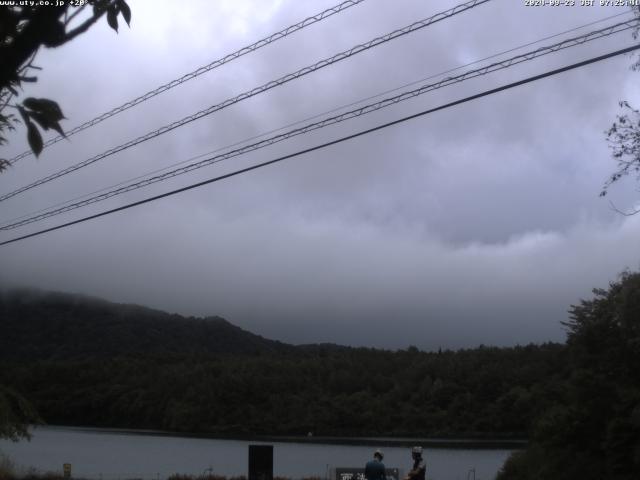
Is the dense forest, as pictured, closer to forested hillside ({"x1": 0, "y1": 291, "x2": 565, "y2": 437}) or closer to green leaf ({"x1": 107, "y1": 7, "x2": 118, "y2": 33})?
forested hillside ({"x1": 0, "y1": 291, "x2": 565, "y2": 437})

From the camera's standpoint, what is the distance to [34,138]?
11.6 feet

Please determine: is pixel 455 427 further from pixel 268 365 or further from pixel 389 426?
pixel 268 365

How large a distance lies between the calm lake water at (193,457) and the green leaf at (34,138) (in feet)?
99.9

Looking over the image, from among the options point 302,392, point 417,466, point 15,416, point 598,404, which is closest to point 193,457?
point 302,392

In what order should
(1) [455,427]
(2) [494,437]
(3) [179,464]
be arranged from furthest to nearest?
1. (1) [455,427]
2. (2) [494,437]
3. (3) [179,464]

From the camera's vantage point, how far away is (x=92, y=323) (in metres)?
83.4

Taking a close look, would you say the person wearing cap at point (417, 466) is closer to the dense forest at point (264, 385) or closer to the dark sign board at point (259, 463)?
the dark sign board at point (259, 463)

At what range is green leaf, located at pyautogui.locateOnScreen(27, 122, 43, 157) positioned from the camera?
3512 mm

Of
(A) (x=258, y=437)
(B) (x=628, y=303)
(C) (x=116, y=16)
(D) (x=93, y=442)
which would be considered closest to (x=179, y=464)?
(D) (x=93, y=442)

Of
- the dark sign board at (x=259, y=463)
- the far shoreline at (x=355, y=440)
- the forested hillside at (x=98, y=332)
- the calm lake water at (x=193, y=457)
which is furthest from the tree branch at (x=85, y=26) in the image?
the forested hillside at (x=98, y=332)

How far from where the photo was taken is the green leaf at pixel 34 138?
11.5ft

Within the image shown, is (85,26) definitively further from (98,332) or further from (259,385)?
(98,332)

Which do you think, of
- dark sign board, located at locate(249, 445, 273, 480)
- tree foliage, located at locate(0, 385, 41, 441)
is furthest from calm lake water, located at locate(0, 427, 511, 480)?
dark sign board, located at locate(249, 445, 273, 480)

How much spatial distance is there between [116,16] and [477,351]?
57447 mm
